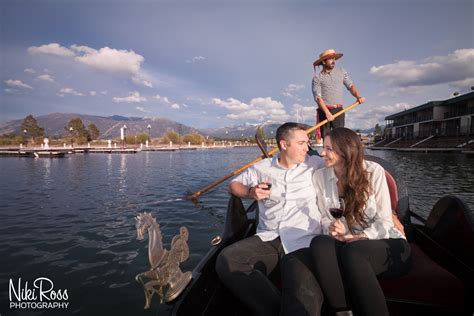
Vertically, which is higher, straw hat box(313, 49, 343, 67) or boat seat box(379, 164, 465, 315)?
straw hat box(313, 49, 343, 67)

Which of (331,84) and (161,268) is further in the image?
(331,84)

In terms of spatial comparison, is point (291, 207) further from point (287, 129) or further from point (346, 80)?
point (346, 80)

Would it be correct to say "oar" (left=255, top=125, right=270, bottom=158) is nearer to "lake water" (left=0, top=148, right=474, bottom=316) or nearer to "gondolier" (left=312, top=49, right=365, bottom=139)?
"gondolier" (left=312, top=49, right=365, bottom=139)

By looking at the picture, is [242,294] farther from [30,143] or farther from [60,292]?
[30,143]

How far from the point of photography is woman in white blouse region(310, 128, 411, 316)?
203cm

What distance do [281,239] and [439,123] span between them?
2097 inches

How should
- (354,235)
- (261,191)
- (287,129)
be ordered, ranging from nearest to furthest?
(354,235), (261,191), (287,129)

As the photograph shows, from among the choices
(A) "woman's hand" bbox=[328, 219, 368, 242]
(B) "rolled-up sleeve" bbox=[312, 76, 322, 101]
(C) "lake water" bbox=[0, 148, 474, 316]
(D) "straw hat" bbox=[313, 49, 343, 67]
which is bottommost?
(C) "lake water" bbox=[0, 148, 474, 316]

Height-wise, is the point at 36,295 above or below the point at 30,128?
below

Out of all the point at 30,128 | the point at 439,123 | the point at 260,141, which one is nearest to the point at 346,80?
the point at 260,141

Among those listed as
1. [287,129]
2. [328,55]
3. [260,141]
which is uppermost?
[328,55]

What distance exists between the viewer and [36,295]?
417 cm

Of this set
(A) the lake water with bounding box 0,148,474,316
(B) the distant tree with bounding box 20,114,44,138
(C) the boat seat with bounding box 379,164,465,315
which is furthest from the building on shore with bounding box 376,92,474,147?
(B) the distant tree with bounding box 20,114,44,138

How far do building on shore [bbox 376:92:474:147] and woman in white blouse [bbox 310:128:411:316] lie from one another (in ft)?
131
